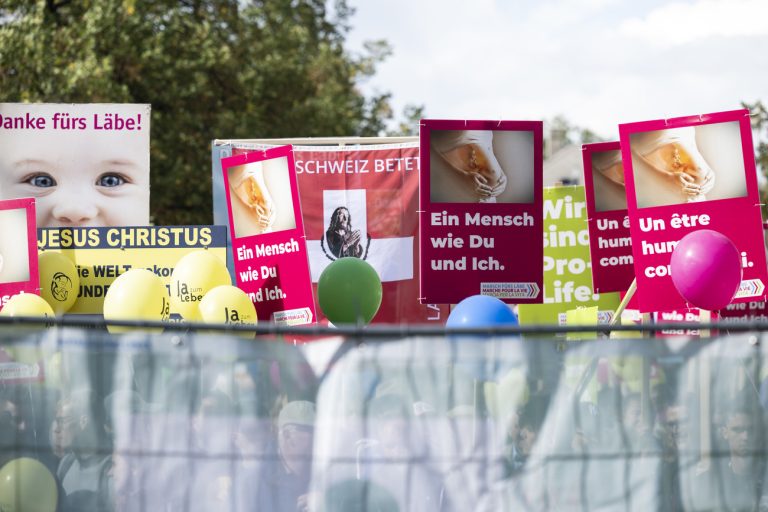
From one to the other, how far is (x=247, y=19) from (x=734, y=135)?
61.4 feet

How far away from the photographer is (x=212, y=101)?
2381cm

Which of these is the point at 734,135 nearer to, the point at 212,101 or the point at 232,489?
the point at 232,489

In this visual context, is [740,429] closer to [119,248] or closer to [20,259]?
[20,259]

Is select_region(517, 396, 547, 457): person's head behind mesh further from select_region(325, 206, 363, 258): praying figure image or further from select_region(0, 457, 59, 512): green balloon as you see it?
select_region(325, 206, 363, 258): praying figure image

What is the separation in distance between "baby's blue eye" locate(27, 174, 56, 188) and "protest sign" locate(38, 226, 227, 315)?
1.20 meters

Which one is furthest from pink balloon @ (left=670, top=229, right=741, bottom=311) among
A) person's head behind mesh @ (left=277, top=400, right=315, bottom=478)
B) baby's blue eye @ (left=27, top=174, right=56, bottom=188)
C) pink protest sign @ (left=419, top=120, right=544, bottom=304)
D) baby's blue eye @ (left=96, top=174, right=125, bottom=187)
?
baby's blue eye @ (left=27, top=174, right=56, bottom=188)

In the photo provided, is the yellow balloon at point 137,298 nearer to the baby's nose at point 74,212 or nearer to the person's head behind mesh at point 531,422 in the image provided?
the baby's nose at point 74,212

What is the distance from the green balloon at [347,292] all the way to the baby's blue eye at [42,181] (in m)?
3.53

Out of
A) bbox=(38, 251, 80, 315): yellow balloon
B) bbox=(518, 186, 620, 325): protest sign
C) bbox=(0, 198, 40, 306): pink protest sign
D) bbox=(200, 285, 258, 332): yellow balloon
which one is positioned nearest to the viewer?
bbox=(200, 285, 258, 332): yellow balloon

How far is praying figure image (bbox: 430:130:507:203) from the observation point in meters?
Result: 8.51

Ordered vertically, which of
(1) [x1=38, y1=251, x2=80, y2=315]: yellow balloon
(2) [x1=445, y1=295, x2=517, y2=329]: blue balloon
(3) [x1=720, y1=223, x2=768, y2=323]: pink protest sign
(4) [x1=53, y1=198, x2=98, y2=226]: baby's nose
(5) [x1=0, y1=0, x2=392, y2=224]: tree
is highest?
(5) [x1=0, y1=0, x2=392, y2=224]: tree

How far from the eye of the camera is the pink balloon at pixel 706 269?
7449 millimetres

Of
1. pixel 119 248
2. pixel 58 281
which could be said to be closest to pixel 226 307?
pixel 58 281

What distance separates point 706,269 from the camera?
7434 millimetres
